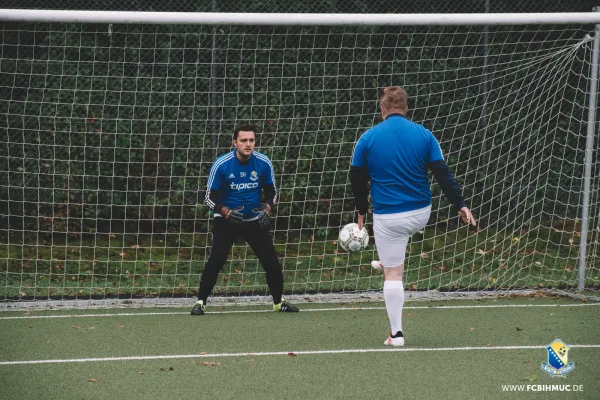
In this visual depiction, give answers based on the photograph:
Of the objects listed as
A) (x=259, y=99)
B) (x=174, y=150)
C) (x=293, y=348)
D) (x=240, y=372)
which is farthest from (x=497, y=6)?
(x=240, y=372)

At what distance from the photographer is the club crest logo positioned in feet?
21.7

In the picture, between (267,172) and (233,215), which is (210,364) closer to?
(233,215)

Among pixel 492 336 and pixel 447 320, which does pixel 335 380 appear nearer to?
pixel 492 336

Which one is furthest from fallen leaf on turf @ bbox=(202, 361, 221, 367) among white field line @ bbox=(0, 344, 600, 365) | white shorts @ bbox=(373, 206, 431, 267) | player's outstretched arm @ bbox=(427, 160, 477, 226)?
player's outstretched arm @ bbox=(427, 160, 477, 226)

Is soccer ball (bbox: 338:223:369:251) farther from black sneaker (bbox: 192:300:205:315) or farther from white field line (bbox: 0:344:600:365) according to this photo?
black sneaker (bbox: 192:300:205:315)

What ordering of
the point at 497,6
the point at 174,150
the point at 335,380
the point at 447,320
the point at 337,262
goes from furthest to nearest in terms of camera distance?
the point at 497,6 → the point at 337,262 → the point at 174,150 → the point at 447,320 → the point at 335,380

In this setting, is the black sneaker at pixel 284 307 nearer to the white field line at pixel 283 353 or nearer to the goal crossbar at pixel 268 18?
the white field line at pixel 283 353

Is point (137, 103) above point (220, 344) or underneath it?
above

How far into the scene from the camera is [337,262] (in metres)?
12.1

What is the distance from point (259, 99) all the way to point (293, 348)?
13.8 feet

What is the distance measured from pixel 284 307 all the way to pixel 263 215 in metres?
0.93

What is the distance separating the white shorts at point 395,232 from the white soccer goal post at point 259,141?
3114 mm

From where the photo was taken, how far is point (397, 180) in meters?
7.47

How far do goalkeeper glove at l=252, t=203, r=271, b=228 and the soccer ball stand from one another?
1271 mm
